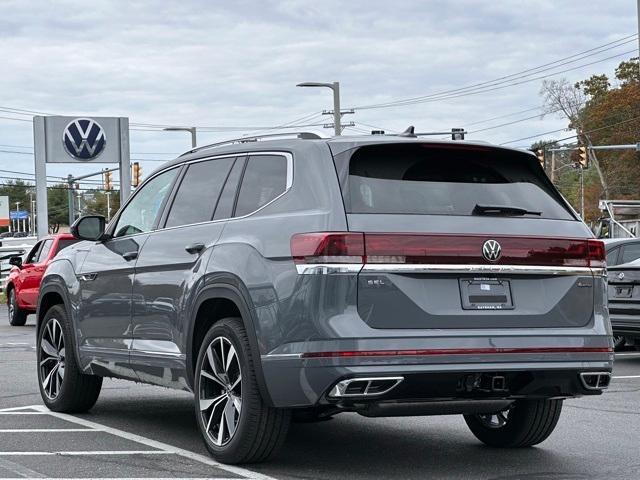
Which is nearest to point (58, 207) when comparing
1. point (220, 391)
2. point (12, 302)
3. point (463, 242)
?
point (12, 302)

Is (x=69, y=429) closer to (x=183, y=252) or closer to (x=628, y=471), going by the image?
(x=183, y=252)

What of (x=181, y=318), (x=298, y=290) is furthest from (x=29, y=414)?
(x=298, y=290)

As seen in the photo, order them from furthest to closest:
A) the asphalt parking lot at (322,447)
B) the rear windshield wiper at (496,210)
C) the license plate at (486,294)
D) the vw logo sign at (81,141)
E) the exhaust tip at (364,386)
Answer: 1. the vw logo sign at (81,141)
2. the asphalt parking lot at (322,447)
3. the rear windshield wiper at (496,210)
4. the license plate at (486,294)
5. the exhaust tip at (364,386)

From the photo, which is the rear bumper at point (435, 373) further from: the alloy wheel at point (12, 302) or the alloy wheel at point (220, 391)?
the alloy wheel at point (12, 302)

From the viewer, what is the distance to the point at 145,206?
29.2 ft

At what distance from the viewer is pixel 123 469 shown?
712 cm

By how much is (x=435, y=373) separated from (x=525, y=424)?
1681 mm

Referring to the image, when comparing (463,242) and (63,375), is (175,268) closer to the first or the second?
(463,242)

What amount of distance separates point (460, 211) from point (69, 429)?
11.5ft

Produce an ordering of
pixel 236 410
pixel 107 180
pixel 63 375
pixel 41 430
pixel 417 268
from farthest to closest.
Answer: pixel 107 180 → pixel 63 375 → pixel 41 430 → pixel 236 410 → pixel 417 268

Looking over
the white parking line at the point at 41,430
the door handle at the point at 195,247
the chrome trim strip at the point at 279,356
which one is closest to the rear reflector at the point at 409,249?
the chrome trim strip at the point at 279,356

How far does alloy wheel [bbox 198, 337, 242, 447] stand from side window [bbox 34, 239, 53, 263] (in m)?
16.7

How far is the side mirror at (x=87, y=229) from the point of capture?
9.23 meters

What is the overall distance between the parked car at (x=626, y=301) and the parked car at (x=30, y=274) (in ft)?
37.8
